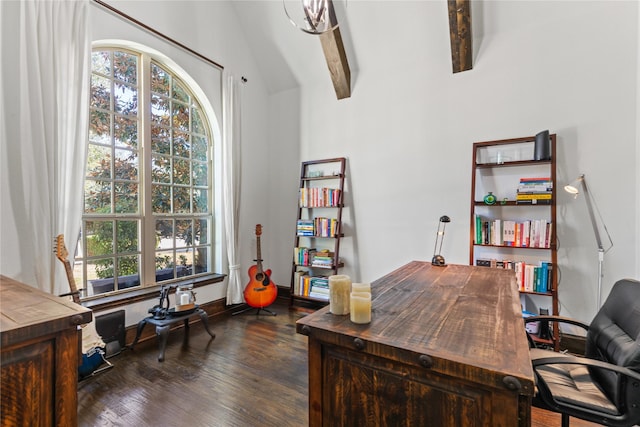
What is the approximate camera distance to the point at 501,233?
2.88 metres

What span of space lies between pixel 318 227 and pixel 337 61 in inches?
80.5

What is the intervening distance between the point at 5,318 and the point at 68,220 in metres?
1.50

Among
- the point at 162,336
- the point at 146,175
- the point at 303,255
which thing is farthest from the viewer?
the point at 303,255

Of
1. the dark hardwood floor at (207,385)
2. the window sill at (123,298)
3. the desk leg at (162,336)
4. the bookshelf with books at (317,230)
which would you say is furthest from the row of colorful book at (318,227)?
the desk leg at (162,336)

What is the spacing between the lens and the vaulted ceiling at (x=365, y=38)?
10.1ft

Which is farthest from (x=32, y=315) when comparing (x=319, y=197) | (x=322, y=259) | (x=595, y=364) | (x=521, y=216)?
(x=521, y=216)

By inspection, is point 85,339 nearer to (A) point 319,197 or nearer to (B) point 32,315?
(B) point 32,315

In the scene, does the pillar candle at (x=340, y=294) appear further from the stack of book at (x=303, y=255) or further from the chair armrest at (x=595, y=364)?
the stack of book at (x=303, y=255)

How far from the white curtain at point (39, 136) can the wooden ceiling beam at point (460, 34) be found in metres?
3.24

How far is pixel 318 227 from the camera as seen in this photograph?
3857 mm

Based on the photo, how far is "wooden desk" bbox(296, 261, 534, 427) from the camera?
0.85 m

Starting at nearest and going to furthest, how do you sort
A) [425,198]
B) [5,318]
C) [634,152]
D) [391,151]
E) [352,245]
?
[5,318], [634,152], [425,198], [391,151], [352,245]

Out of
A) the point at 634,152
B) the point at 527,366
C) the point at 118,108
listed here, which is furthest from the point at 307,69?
the point at 527,366

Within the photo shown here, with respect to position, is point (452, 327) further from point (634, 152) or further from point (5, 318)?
point (634, 152)
